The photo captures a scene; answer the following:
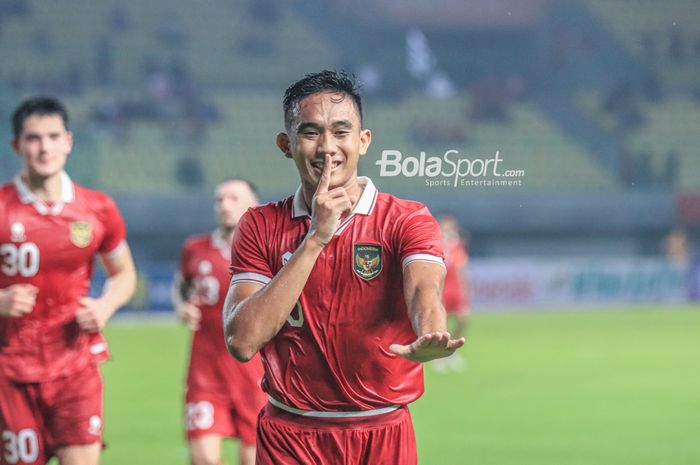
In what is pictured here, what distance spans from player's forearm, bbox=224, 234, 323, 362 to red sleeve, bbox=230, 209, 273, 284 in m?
0.14

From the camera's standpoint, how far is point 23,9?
1123 inches

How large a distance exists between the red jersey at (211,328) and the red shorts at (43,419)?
4.33 feet

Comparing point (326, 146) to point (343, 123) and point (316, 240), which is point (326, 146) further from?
point (316, 240)

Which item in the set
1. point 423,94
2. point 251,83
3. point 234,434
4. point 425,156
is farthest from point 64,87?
point 425,156

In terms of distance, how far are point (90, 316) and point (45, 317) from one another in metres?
0.21

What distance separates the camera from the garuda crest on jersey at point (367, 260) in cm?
353

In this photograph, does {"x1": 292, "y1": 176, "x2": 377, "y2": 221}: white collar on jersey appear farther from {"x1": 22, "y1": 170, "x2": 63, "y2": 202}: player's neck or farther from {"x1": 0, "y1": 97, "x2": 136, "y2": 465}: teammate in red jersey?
{"x1": 22, "y1": 170, "x2": 63, "y2": 202}: player's neck

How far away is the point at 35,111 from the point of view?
549cm

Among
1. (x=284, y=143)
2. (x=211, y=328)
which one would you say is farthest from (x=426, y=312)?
(x=211, y=328)

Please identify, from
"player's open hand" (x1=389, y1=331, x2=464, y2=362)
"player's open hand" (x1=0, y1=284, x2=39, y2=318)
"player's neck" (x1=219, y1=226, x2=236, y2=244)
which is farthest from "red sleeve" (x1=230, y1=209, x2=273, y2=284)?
"player's neck" (x1=219, y1=226, x2=236, y2=244)

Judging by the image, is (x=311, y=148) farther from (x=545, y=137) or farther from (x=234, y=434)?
(x=545, y=137)

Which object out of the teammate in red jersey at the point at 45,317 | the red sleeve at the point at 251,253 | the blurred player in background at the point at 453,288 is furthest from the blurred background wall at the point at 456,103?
the red sleeve at the point at 251,253

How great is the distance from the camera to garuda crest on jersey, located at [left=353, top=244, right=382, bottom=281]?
353 centimetres

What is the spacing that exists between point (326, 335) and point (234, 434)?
11.4ft
